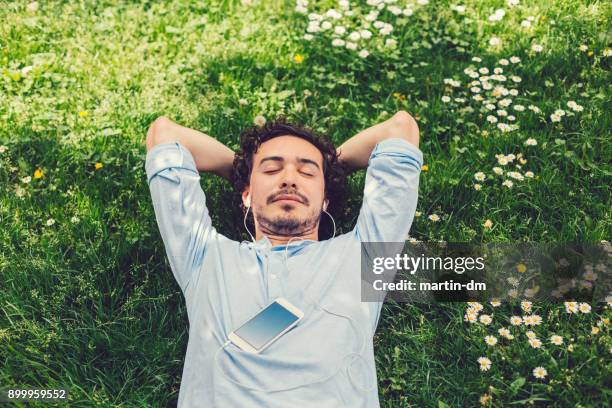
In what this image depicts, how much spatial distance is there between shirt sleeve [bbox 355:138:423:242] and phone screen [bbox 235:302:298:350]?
65cm

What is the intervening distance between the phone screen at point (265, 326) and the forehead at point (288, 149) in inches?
39.0

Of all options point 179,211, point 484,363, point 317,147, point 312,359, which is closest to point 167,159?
point 179,211

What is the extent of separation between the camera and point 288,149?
3488 millimetres

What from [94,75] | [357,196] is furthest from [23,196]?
[357,196]

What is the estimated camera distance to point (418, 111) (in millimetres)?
4445

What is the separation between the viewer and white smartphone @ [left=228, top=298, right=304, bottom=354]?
2.78m

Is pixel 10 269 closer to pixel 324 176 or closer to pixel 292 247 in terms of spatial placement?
pixel 292 247

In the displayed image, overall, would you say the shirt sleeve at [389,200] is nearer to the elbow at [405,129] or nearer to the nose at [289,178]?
the elbow at [405,129]

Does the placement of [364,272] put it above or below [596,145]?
below

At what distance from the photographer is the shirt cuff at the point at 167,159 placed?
10.7 ft

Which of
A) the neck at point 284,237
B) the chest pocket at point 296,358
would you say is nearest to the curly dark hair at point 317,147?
the neck at point 284,237

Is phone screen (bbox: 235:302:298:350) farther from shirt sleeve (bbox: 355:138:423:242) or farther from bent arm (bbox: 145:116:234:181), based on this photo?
bent arm (bbox: 145:116:234:181)

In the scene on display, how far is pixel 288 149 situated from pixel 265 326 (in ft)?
3.77

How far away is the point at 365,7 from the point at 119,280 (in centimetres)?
324
